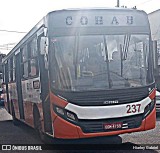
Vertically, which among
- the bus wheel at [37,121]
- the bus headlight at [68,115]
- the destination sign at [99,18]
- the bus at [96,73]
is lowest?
the bus wheel at [37,121]

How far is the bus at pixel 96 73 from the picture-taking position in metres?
6.70

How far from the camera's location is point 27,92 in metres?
9.41

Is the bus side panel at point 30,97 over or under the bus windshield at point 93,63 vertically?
under

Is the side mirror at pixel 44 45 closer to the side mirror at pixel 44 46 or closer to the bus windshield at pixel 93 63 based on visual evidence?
the side mirror at pixel 44 46

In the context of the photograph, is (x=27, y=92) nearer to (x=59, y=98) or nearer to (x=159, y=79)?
(x=59, y=98)

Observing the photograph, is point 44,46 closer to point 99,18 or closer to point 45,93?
point 45,93

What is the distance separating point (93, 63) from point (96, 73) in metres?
0.23

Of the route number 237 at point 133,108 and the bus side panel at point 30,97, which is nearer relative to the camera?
the route number 237 at point 133,108

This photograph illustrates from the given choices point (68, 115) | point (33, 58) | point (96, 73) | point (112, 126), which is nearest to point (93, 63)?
point (96, 73)

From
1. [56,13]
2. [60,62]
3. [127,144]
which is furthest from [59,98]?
[127,144]

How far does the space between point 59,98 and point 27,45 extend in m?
2.95

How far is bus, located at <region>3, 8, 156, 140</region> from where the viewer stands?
6.70 metres

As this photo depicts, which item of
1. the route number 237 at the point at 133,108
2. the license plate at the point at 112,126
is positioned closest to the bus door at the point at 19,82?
the license plate at the point at 112,126

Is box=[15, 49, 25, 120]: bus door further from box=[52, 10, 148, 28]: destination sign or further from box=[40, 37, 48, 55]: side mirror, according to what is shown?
box=[52, 10, 148, 28]: destination sign
